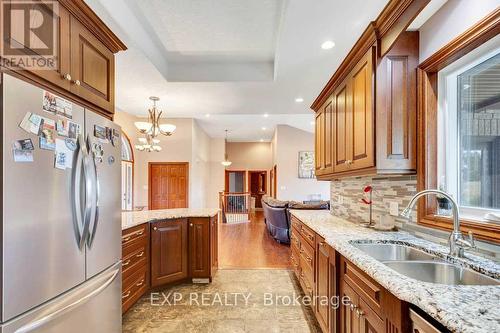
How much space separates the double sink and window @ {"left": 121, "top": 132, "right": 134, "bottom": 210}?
21.6 feet

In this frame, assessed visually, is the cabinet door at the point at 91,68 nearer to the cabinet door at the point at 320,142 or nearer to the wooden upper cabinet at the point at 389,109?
the wooden upper cabinet at the point at 389,109

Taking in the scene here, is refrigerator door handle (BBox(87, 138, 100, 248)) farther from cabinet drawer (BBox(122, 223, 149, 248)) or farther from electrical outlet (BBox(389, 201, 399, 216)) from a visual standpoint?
electrical outlet (BBox(389, 201, 399, 216))

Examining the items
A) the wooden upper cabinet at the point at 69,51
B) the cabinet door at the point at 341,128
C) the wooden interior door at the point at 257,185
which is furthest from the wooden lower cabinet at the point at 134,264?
the wooden interior door at the point at 257,185

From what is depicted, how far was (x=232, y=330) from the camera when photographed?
2.34 m

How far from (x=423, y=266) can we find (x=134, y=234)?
8.10ft

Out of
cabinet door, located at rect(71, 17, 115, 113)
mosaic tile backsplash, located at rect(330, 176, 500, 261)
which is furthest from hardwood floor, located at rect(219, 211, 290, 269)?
cabinet door, located at rect(71, 17, 115, 113)

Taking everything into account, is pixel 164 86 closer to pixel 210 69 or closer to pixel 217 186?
pixel 210 69

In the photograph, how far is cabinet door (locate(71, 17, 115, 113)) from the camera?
63.6 inches

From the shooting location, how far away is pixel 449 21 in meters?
1.73

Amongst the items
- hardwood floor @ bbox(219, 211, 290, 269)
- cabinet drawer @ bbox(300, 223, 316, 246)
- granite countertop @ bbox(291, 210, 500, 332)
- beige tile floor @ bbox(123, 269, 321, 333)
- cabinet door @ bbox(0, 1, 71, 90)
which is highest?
cabinet door @ bbox(0, 1, 71, 90)

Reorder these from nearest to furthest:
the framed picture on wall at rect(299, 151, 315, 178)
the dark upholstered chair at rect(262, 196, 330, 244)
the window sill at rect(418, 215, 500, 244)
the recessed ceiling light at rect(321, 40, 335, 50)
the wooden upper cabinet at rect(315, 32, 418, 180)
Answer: the window sill at rect(418, 215, 500, 244) → the wooden upper cabinet at rect(315, 32, 418, 180) → the recessed ceiling light at rect(321, 40, 335, 50) → the dark upholstered chair at rect(262, 196, 330, 244) → the framed picture on wall at rect(299, 151, 315, 178)

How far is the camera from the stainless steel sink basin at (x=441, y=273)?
1.25 m

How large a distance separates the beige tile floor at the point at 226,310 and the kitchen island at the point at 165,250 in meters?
0.17

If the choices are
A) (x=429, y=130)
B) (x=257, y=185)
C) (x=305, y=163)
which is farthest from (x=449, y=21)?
(x=257, y=185)
